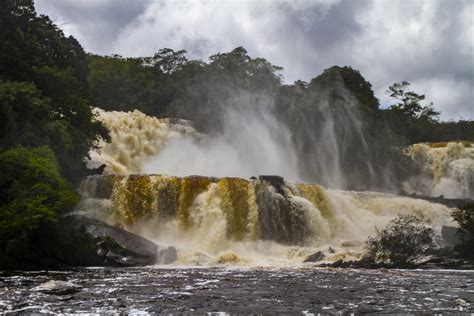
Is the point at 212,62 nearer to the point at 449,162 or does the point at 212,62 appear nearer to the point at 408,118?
the point at 408,118

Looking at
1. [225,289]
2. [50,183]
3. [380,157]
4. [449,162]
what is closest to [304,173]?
[380,157]

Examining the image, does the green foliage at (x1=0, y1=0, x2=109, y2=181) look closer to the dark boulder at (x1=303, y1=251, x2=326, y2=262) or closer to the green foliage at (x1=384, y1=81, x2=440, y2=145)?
the dark boulder at (x1=303, y1=251, x2=326, y2=262)

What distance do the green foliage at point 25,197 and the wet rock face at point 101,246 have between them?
132 cm

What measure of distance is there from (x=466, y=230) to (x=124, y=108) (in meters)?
41.5

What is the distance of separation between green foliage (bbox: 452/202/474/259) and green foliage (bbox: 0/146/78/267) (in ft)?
47.7

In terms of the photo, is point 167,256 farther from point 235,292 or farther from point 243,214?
point 235,292

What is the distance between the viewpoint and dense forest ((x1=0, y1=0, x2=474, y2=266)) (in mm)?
18281

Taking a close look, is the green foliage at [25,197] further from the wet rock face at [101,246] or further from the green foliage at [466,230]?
the green foliage at [466,230]

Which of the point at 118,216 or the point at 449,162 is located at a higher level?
the point at 449,162

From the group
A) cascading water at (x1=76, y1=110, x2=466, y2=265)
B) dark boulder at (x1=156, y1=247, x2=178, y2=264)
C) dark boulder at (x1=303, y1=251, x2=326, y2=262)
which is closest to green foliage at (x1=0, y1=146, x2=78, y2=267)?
dark boulder at (x1=156, y1=247, x2=178, y2=264)

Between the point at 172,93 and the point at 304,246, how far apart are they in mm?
38493

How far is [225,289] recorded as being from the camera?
500 inches

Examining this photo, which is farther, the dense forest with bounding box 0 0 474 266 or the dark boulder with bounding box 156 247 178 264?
the dark boulder with bounding box 156 247 178 264

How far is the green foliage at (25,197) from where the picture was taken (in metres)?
16.7
